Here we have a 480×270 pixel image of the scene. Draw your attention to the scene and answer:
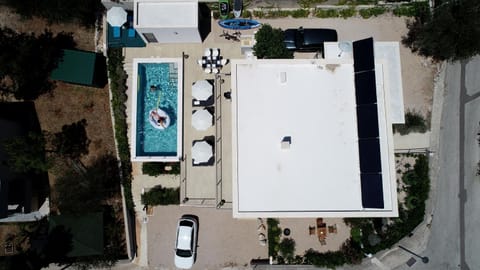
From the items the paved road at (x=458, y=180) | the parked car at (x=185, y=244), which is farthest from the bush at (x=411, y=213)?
the parked car at (x=185, y=244)

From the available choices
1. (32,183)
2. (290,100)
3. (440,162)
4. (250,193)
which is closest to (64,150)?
(32,183)

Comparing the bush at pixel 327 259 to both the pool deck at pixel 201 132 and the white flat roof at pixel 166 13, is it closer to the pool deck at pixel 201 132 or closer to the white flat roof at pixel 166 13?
the pool deck at pixel 201 132

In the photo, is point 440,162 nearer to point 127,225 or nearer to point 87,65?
point 127,225

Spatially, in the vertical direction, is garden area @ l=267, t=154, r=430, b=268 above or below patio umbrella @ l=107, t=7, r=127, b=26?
below

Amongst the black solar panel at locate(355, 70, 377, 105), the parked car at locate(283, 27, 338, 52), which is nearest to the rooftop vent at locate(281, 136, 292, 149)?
the black solar panel at locate(355, 70, 377, 105)

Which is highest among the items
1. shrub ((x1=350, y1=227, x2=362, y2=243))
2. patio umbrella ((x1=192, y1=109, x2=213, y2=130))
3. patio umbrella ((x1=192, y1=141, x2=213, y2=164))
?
patio umbrella ((x1=192, y1=109, x2=213, y2=130))

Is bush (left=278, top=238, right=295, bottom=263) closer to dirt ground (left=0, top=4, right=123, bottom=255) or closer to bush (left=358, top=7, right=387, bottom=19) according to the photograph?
dirt ground (left=0, top=4, right=123, bottom=255)
